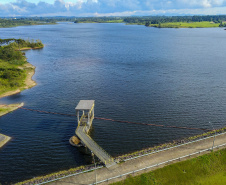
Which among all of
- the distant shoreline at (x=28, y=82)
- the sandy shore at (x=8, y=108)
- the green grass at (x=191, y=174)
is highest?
the distant shoreline at (x=28, y=82)

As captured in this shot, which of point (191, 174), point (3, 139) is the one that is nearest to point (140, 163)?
point (191, 174)

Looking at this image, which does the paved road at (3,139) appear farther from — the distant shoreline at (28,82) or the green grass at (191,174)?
the green grass at (191,174)

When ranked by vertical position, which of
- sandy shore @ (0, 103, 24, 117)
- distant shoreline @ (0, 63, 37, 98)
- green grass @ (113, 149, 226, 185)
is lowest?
green grass @ (113, 149, 226, 185)

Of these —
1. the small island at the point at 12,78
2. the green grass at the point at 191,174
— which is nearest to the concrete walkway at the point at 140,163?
the green grass at the point at 191,174

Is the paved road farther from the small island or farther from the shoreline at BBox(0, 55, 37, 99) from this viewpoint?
the shoreline at BBox(0, 55, 37, 99)

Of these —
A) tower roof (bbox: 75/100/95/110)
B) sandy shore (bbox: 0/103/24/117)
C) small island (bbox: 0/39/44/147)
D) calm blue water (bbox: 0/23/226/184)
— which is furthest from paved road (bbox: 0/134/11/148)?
tower roof (bbox: 75/100/95/110)

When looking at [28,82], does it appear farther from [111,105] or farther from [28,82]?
[111,105]

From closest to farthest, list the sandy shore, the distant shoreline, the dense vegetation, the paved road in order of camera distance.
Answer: the paved road
the sandy shore
the distant shoreline
the dense vegetation

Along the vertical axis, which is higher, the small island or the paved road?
the small island
